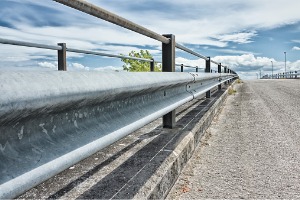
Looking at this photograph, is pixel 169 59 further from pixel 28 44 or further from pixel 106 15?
pixel 28 44

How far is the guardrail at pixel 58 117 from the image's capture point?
1.16 m

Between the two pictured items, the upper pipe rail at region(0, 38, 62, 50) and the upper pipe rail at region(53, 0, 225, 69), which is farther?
the upper pipe rail at region(0, 38, 62, 50)

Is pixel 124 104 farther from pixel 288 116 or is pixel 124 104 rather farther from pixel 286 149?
pixel 288 116

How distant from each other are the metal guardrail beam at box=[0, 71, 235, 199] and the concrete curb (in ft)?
1.18

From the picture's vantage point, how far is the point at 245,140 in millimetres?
4062

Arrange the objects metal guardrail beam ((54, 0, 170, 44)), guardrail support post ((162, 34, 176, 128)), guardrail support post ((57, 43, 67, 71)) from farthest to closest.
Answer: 1. guardrail support post ((57, 43, 67, 71))
2. guardrail support post ((162, 34, 176, 128))
3. metal guardrail beam ((54, 0, 170, 44))

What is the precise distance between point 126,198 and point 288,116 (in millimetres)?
4702

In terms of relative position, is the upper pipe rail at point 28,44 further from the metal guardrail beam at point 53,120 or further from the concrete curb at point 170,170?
the metal guardrail beam at point 53,120

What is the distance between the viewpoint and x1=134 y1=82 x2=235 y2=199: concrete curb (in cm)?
202

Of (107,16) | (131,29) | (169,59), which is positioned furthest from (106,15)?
(169,59)

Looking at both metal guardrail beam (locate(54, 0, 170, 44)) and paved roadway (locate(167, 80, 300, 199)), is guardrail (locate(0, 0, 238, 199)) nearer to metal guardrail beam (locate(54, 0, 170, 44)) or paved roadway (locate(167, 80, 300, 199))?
metal guardrail beam (locate(54, 0, 170, 44))

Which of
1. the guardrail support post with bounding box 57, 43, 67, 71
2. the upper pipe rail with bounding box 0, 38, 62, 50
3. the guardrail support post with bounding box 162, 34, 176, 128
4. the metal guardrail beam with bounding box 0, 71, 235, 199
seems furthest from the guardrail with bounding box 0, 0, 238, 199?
the guardrail support post with bounding box 57, 43, 67, 71

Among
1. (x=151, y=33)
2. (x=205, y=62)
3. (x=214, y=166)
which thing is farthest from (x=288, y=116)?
(x=151, y=33)

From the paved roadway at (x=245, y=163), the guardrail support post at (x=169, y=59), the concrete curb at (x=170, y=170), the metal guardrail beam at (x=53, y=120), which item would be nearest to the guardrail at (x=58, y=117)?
the metal guardrail beam at (x=53, y=120)
